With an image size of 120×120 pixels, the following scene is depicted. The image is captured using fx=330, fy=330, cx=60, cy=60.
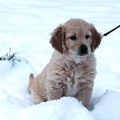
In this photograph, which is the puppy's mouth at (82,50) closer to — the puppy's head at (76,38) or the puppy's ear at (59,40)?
the puppy's head at (76,38)

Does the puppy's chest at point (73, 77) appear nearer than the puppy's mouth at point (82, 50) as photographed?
No

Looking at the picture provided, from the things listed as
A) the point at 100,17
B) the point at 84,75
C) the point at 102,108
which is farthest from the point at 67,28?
the point at 100,17

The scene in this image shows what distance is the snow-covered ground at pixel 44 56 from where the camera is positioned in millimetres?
2949

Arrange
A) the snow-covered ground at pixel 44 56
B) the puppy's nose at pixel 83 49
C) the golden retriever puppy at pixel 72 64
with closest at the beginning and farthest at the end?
1. the snow-covered ground at pixel 44 56
2. the puppy's nose at pixel 83 49
3. the golden retriever puppy at pixel 72 64

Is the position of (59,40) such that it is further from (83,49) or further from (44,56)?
(44,56)

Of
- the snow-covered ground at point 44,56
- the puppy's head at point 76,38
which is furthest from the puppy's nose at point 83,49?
the snow-covered ground at point 44,56

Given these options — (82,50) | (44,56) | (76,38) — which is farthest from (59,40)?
(44,56)

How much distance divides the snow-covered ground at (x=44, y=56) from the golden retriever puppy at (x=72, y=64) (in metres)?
0.26

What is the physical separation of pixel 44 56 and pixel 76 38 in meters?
2.19

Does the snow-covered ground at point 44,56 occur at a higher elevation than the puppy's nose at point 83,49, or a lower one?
lower

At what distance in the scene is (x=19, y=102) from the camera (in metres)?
3.88

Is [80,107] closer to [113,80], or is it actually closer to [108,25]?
[113,80]

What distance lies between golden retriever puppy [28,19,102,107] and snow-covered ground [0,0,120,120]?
0.26 meters

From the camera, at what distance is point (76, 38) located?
3521 millimetres
